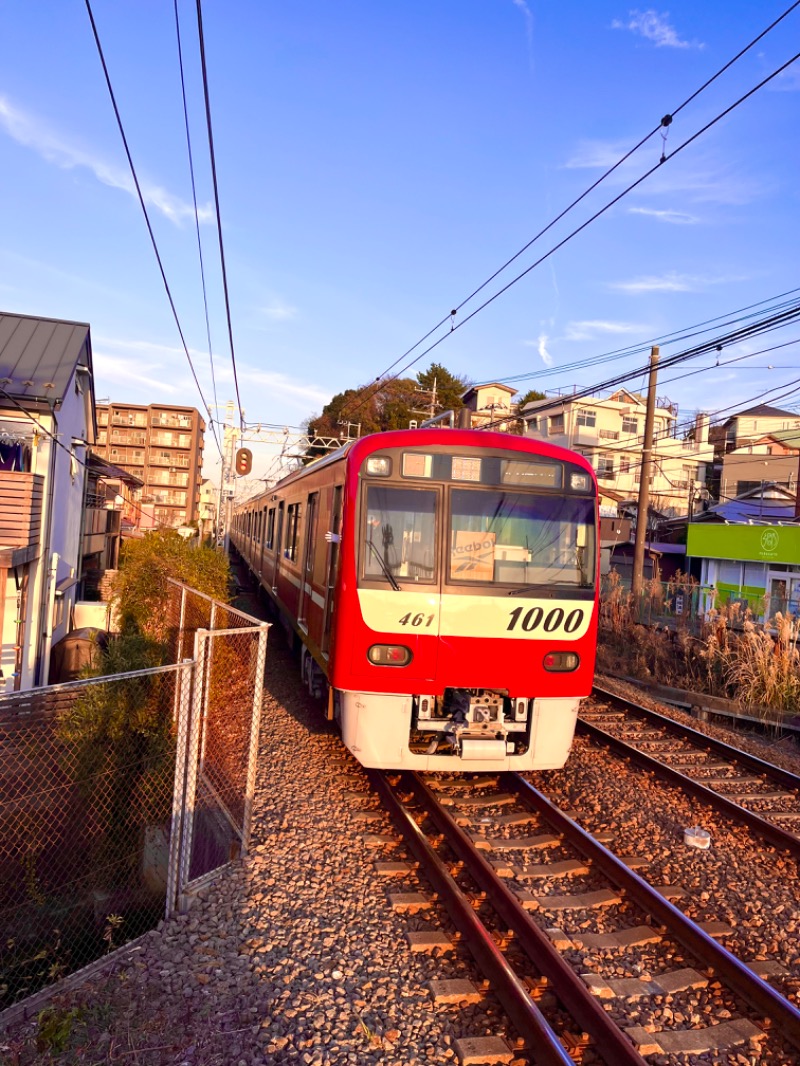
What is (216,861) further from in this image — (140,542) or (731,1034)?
(140,542)

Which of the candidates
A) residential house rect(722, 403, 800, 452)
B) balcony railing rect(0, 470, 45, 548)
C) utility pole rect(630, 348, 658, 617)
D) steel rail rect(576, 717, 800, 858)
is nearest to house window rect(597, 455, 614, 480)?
residential house rect(722, 403, 800, 452)

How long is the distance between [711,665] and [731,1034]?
864cm

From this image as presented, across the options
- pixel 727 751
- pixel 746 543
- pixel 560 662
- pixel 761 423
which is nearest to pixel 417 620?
pixel 560 662

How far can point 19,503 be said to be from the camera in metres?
10.1

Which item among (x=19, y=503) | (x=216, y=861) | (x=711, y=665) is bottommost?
(x=216, y=861)

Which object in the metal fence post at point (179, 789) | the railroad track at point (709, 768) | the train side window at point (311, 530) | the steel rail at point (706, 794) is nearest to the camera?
the metal fence post at point (179, 789)

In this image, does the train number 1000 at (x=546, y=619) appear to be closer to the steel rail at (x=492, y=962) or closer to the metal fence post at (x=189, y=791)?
the steel rail at (x=492, y=962)

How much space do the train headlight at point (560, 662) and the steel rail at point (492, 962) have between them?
1654 mm

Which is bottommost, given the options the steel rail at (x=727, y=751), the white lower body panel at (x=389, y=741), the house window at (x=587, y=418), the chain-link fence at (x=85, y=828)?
the chain-link fence at (x=85, y=828)

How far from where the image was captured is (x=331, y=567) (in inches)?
262

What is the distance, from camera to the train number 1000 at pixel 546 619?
604cm

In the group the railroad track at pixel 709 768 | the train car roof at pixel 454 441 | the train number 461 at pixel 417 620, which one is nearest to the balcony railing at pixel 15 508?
the train car roof at pixel 454 441

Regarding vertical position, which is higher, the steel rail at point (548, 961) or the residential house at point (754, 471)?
the residential house at point (754, 471)

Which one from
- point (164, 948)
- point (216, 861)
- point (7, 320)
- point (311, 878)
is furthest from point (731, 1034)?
point (7, 320)
